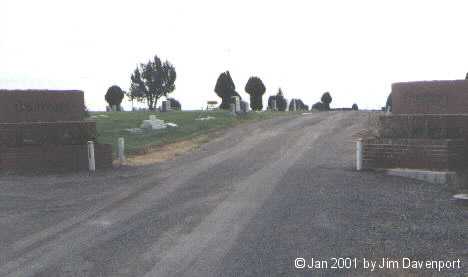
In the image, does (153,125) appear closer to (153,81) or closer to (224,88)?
(224,88)

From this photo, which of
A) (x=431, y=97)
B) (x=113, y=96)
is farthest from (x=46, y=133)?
(x=113, y=96)

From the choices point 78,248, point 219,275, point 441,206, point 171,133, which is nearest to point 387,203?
point 441,206

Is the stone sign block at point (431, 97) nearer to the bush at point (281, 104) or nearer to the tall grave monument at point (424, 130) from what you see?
the tall grave monument at point (424, 130)

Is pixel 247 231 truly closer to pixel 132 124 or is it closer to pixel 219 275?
pixel 219 275

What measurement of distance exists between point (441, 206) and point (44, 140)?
43.8ft

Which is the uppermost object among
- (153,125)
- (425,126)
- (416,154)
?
(425,126)

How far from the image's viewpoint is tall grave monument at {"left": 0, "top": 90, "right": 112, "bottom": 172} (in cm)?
1648

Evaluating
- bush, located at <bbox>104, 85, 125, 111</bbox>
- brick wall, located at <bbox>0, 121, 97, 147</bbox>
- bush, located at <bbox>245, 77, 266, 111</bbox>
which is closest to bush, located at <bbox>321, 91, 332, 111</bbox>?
bush, located at <bbox>245, 77, 266, 111</bbox>

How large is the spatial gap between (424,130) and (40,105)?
44.4 feet

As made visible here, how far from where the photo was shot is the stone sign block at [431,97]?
15758 millimetres

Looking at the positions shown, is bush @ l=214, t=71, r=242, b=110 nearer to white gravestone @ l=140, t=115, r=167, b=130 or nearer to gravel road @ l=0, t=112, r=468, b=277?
white gravestone @ l=140, t=115, r=167, b=130

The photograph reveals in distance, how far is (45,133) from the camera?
17.3 metres

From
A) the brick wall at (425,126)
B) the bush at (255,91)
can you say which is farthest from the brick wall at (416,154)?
the bush at (255,91)

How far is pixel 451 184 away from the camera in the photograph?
13.2 meters
